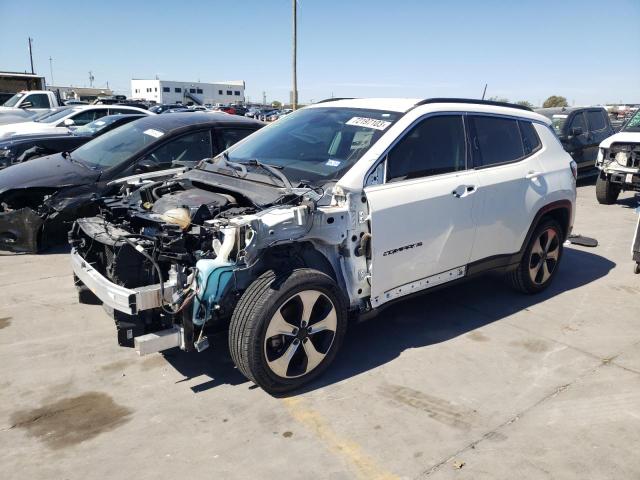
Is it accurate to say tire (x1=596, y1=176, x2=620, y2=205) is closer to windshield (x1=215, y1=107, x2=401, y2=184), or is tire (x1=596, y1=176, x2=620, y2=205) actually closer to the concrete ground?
the concrete ground

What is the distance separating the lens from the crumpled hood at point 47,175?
6066 millimetres

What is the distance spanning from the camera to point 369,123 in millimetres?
4039

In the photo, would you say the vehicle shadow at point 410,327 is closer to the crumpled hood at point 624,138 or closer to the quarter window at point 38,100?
the crumpled hood at point 624,138

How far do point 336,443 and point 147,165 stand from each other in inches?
163

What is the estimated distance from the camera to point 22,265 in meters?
5.98

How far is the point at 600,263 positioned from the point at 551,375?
3.38 meters

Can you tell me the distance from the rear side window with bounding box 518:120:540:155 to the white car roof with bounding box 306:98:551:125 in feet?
0.31

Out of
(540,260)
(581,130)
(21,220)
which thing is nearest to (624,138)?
(581,130)

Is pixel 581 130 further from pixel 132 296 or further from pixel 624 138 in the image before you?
pixel 132 296

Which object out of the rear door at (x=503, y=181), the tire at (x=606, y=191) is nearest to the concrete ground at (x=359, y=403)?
the rear door at (x=503, y=181)

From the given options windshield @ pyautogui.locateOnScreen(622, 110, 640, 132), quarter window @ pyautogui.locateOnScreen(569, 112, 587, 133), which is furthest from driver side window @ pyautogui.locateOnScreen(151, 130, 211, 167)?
quarter window @ pyautogui.locateOnScreen(569, 112, 587, 133)

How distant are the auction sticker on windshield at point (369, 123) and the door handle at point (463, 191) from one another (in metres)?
0.75

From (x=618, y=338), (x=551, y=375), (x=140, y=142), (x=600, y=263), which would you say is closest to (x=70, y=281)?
(x=140, y=142)

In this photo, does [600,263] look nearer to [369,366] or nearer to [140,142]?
[369,366]
